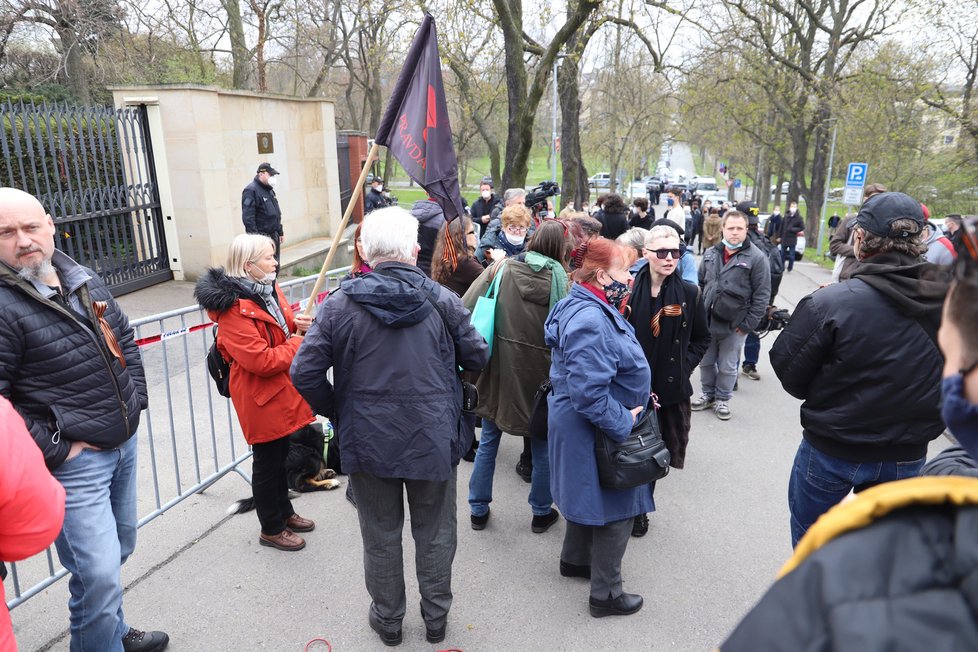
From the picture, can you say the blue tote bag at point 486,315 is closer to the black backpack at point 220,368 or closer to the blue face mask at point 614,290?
the blue face mask at point 614,290

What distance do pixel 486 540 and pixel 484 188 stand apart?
30.4 ft

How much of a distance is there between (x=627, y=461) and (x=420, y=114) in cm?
231

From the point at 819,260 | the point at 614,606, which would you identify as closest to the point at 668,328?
the point at 614,606

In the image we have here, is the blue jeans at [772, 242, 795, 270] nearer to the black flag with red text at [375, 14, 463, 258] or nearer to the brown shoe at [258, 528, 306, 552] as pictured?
the black flag with red text at [375, 14, 463, 258]

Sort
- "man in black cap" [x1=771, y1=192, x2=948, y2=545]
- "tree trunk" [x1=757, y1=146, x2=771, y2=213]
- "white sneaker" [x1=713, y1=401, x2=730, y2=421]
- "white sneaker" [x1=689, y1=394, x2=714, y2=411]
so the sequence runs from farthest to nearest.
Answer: "tree trunk" [x1=757, y1=146, x2=771, y2=213], "white sneaker" [x1=689, y1=394, x2=714, y2=411], "white sneaker" [x1=713, y1=401, x2=730, y2=421], "man in black cap" [x1=771, y1=192, x2=948, y2=545]

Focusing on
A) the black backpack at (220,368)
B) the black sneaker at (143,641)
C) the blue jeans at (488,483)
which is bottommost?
the black sneaker at (143,641)

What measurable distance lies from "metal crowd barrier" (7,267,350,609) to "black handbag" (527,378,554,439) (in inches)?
77.6

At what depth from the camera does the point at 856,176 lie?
17.9 metres

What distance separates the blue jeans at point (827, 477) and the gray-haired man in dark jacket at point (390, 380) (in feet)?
5.08

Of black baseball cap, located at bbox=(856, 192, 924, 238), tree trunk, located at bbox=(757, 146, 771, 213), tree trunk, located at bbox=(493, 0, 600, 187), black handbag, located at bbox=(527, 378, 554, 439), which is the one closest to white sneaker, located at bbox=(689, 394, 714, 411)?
black handbag, located at bbox=(527, 378, 554, 439)

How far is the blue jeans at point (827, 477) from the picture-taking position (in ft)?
9.53

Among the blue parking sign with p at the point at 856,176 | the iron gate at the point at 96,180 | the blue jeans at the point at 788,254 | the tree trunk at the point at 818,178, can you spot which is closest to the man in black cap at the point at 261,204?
the iron gate at the point at 96,180

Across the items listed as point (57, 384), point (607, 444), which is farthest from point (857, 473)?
point (57, 384)

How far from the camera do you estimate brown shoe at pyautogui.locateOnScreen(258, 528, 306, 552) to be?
386cm
